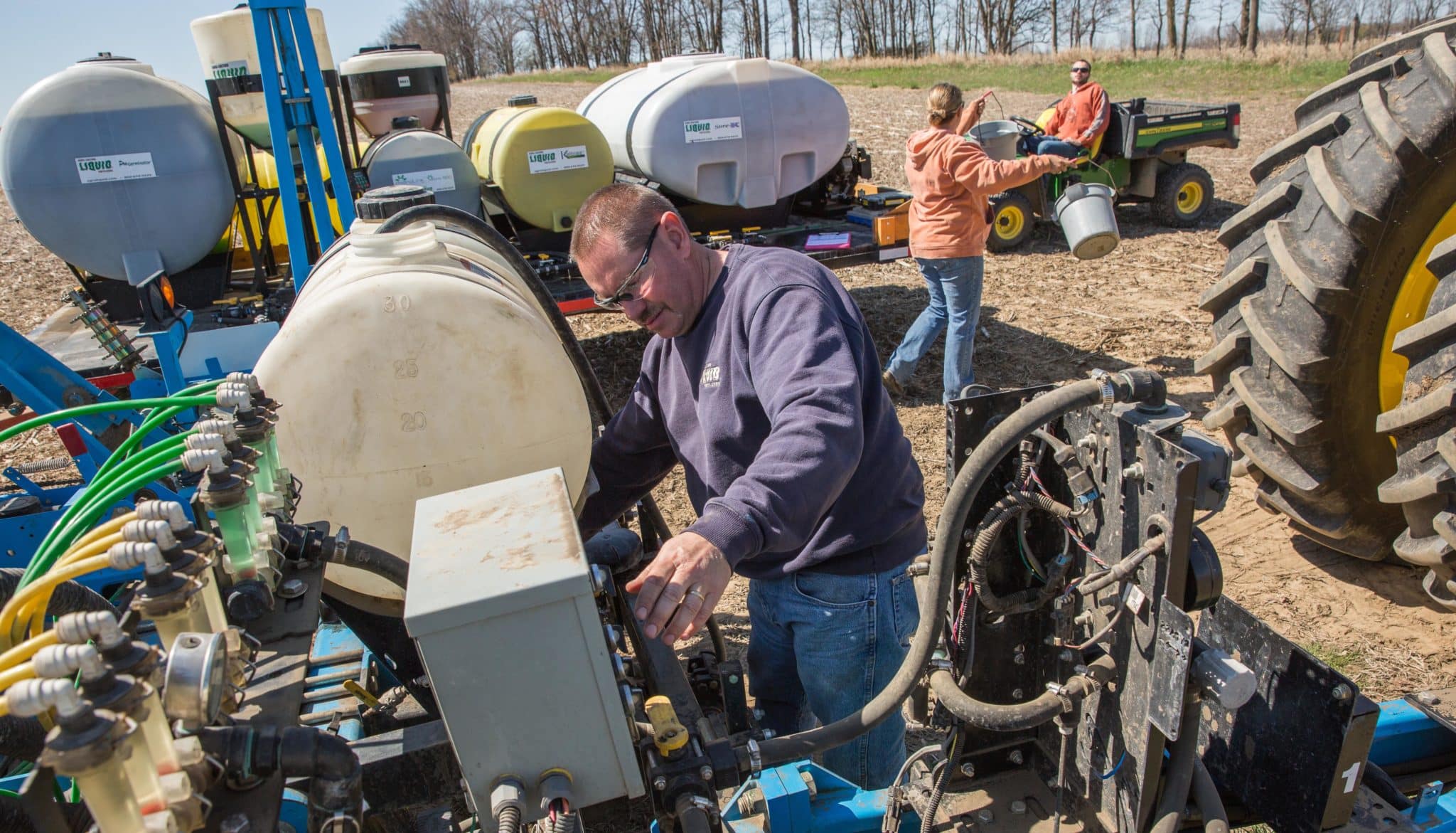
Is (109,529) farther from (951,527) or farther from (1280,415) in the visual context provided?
(1280,415)

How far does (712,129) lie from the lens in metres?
5.96

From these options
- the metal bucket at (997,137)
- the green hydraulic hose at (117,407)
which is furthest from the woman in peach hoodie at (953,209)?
the green hydraulic hose at (117,407)

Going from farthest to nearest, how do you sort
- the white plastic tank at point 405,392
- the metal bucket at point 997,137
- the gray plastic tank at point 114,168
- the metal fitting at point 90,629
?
the metal bucket at point 997,137, the gray plastic tank at point 114,168, the white plastic tank at point 405,392, the metal fitting at point 90,629

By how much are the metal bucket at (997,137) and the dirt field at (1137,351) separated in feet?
4.17

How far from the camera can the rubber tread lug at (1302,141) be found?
3.05m

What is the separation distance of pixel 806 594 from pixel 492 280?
1113mm

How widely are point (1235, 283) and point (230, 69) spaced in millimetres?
5553

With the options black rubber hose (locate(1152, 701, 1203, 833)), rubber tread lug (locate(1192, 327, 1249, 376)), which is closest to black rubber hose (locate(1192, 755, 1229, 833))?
black rubber hose (locate(1152, 701, 1203, 833))

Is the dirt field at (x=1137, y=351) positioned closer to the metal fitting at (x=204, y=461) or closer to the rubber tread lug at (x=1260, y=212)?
the rubber tread lug at (x=1260, y=212)

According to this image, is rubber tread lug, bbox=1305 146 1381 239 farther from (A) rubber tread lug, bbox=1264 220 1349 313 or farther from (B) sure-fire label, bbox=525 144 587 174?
(B) sure-fire label, bbox=525 144 587 174

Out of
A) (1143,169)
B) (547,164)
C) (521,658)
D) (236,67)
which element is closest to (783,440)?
(521,658)

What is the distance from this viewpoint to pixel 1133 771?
173cm

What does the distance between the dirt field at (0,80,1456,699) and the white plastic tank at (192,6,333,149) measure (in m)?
2.60

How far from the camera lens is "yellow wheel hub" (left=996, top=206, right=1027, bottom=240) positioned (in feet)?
29.1
